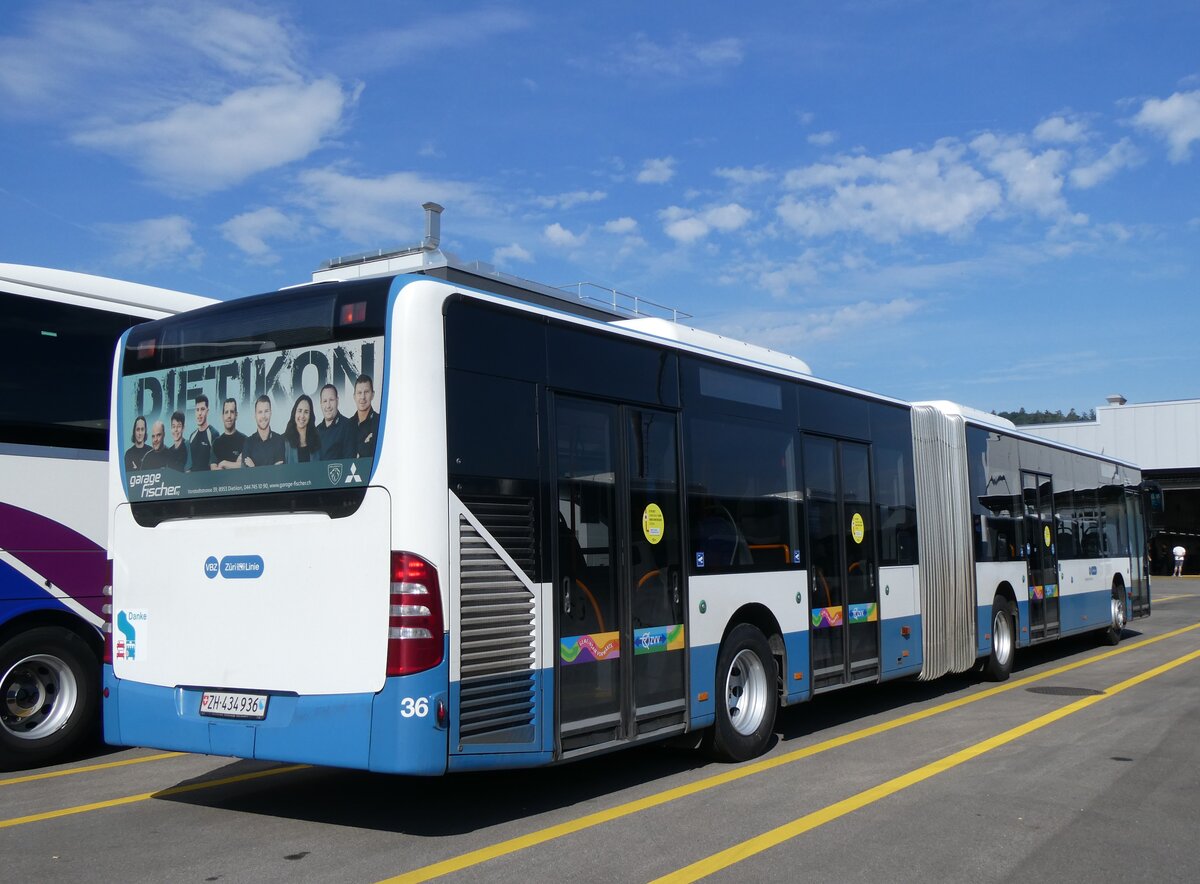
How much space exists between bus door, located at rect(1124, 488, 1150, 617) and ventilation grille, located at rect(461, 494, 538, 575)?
17.1 meters

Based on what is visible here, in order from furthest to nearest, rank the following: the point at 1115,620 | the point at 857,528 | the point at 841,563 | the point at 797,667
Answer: the point at 1115,620 < the point at 857,528 < the point at 841,563 < the point at 797,667

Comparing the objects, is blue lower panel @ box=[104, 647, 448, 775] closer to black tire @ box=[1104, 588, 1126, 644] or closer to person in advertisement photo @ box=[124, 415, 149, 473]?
person in advertisement photo @ box=[124, 415, 149, 473]

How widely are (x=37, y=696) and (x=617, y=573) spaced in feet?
16.1

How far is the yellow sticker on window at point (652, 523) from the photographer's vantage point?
7.91 metres

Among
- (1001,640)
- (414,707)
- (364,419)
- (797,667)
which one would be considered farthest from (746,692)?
(1001,640)

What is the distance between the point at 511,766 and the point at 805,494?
179 inches

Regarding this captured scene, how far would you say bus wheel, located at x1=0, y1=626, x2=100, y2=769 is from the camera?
871 centimetres

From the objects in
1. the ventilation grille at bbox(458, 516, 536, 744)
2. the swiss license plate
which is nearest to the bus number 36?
the ventilation grille at bbox(458, 516, 536, 744)

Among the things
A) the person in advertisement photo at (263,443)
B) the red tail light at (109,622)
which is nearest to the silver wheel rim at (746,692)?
the person in advertisement photo at (263,443)

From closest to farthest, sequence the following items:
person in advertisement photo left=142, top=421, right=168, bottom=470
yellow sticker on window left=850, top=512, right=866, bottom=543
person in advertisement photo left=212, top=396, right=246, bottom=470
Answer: person in advertisement photo left=212, top=396, right=246, bottom=470, person in advertisement photo left=142, top=421, right=168, bottom=470, yellow sticker on window left=850, top=512, right=866, bottom=543

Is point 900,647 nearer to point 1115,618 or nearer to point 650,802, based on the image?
point 650,802

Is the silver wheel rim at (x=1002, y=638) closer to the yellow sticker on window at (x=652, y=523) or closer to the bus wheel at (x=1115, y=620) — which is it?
the bus wheel at (x=1115, y=620)

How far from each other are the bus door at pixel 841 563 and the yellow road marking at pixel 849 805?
1.39 metres

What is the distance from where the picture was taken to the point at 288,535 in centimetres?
656
